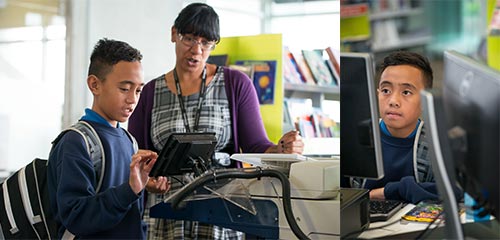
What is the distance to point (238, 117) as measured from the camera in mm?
2307

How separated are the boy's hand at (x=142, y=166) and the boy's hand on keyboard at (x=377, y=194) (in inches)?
31.2

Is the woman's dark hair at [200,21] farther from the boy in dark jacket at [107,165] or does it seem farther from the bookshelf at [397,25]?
the bookshelf at [397,25]

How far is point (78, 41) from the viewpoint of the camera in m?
2.42

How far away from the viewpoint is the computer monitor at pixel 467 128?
4.25 ft

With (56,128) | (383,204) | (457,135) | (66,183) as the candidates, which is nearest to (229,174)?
(383,204)

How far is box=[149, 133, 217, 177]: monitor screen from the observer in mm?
2004

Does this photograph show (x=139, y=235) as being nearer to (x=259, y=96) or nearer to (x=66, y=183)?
(x=66, y=183)

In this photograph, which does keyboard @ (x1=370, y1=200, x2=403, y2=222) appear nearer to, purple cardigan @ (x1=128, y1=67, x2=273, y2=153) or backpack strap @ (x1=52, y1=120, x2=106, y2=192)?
purple cardigan @ (x1=128, y1=67, x2=273, y2=153)

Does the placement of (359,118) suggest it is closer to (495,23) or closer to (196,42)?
(495,23)

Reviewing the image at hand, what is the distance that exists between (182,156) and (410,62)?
817mm

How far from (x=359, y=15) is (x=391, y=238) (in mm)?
592

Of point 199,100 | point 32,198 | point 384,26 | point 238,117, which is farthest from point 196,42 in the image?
Answer: point 384,26

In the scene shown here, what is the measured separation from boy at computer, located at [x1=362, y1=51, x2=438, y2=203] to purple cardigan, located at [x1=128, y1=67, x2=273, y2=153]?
68 cm

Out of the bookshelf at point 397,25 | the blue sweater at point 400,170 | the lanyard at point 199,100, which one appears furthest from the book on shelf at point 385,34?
the lanyard at point 199,100
